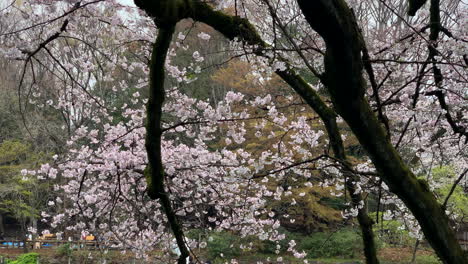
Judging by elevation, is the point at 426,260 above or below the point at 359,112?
below

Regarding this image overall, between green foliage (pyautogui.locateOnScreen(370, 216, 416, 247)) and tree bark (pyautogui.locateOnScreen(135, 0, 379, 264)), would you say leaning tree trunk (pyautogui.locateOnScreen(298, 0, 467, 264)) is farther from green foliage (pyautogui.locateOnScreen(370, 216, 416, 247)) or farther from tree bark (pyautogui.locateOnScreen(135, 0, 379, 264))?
green foliage (pyautogui.locateOnScreen(370, 216, 416, 247))

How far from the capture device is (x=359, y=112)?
4.80ft

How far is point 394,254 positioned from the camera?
41.1 ft

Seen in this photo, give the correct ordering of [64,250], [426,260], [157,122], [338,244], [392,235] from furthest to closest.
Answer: [64,250], [338,244], [392,235], [426,260], [157,122]

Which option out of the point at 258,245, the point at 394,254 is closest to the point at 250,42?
the point at 258,245

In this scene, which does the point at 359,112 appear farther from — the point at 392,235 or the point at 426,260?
the point at 392,235

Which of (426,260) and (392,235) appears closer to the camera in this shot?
(426,260)

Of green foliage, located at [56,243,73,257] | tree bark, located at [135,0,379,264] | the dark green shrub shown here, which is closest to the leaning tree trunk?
tree bark, located at [135,0,379,264]

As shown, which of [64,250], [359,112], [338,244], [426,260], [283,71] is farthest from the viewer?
[64,250]

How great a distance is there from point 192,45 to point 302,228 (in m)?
8.62

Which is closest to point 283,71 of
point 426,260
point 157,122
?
point 157,122

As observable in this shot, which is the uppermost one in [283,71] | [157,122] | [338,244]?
[283,71]

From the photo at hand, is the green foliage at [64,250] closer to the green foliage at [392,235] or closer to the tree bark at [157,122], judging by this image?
the green foliage at [392,235]

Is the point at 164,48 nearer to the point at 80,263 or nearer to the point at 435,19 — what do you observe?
the point at 435,19
